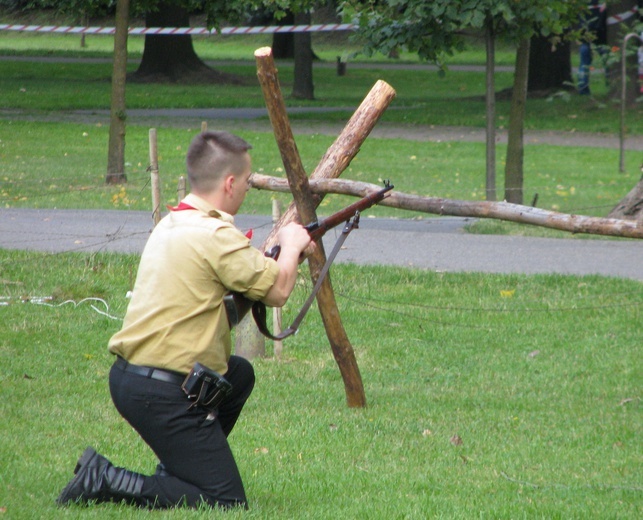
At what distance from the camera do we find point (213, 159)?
13.2ft

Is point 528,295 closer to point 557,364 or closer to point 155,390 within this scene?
point 557,364

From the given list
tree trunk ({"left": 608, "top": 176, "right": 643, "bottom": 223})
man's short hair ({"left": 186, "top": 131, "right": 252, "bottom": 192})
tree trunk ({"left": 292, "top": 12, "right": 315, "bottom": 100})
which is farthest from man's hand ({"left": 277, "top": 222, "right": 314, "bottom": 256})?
tree trunk ({"left": 292, "top": 12, "right": 315, "bottom": 100})

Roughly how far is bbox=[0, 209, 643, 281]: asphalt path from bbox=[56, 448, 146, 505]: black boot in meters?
5.22

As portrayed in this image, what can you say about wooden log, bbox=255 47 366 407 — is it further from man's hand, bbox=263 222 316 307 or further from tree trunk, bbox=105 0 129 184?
tree trunk, bbox=105 0 129 184

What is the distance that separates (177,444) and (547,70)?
25155 millimetres

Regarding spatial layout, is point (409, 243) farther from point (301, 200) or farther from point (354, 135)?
point (301, 200)

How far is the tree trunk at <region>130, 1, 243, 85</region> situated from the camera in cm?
3098

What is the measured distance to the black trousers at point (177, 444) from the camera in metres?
4.08

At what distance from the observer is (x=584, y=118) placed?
75.9 feet

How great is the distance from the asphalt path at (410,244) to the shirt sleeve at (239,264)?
5500 millimetres

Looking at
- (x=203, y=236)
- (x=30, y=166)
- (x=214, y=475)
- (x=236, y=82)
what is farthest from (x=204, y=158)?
(x=236, y=82)

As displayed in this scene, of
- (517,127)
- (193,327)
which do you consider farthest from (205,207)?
(517,127)

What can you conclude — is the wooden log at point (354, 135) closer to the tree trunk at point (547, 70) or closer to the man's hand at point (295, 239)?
the man's hand at point (295, 239)

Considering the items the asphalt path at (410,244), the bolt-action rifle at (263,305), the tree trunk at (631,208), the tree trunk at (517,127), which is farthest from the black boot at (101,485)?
the tree trunk at (517,127)
